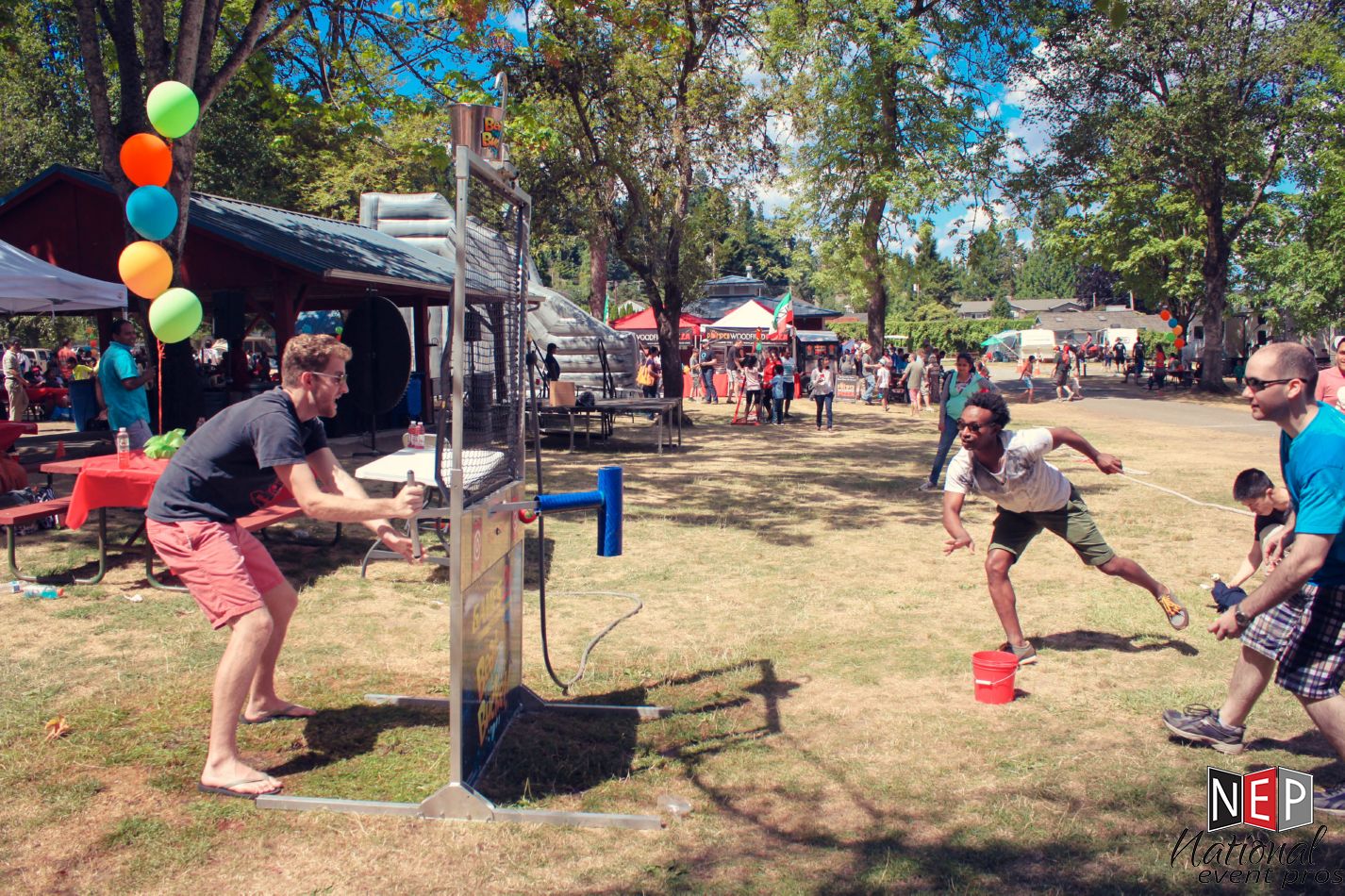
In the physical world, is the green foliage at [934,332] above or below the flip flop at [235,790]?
above

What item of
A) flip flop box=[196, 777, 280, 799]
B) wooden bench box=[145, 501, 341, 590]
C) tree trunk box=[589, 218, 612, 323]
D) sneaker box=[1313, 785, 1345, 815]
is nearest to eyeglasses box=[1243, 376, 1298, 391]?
sneaker box=[1313, 785, 1345, 815]

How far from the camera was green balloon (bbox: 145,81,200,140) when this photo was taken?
6.98 meters

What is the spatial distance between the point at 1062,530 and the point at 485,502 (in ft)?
11.0

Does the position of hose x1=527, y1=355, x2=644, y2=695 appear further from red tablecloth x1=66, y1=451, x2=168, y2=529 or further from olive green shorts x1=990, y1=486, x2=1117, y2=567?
red tablecloth x1=66, y1=451, x2=168, y2=529

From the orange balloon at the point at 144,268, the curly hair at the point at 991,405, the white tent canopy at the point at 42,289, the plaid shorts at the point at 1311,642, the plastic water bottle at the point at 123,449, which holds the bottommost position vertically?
the plaid shorts at the point at 1311,642

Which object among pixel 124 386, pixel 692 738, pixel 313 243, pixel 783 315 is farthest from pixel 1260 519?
pixel 783 315

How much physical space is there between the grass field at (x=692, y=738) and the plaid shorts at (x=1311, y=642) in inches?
22.0

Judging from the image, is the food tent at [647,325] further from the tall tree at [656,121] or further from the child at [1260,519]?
the child at [1260,519]

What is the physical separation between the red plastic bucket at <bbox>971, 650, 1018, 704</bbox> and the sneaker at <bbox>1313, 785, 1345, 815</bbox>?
1.42 metres

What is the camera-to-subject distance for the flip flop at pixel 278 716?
459 centimetres

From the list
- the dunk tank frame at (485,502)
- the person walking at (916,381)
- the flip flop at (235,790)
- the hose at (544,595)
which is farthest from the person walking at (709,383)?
the flip flop at (235,790)

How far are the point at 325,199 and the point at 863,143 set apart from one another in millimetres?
16520

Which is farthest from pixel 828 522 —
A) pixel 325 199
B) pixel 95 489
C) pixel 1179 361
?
pixel 1179 361

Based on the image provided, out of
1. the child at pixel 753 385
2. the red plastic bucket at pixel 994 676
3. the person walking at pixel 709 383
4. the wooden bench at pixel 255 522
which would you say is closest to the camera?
the red plastic bucket at pixel 994 676
